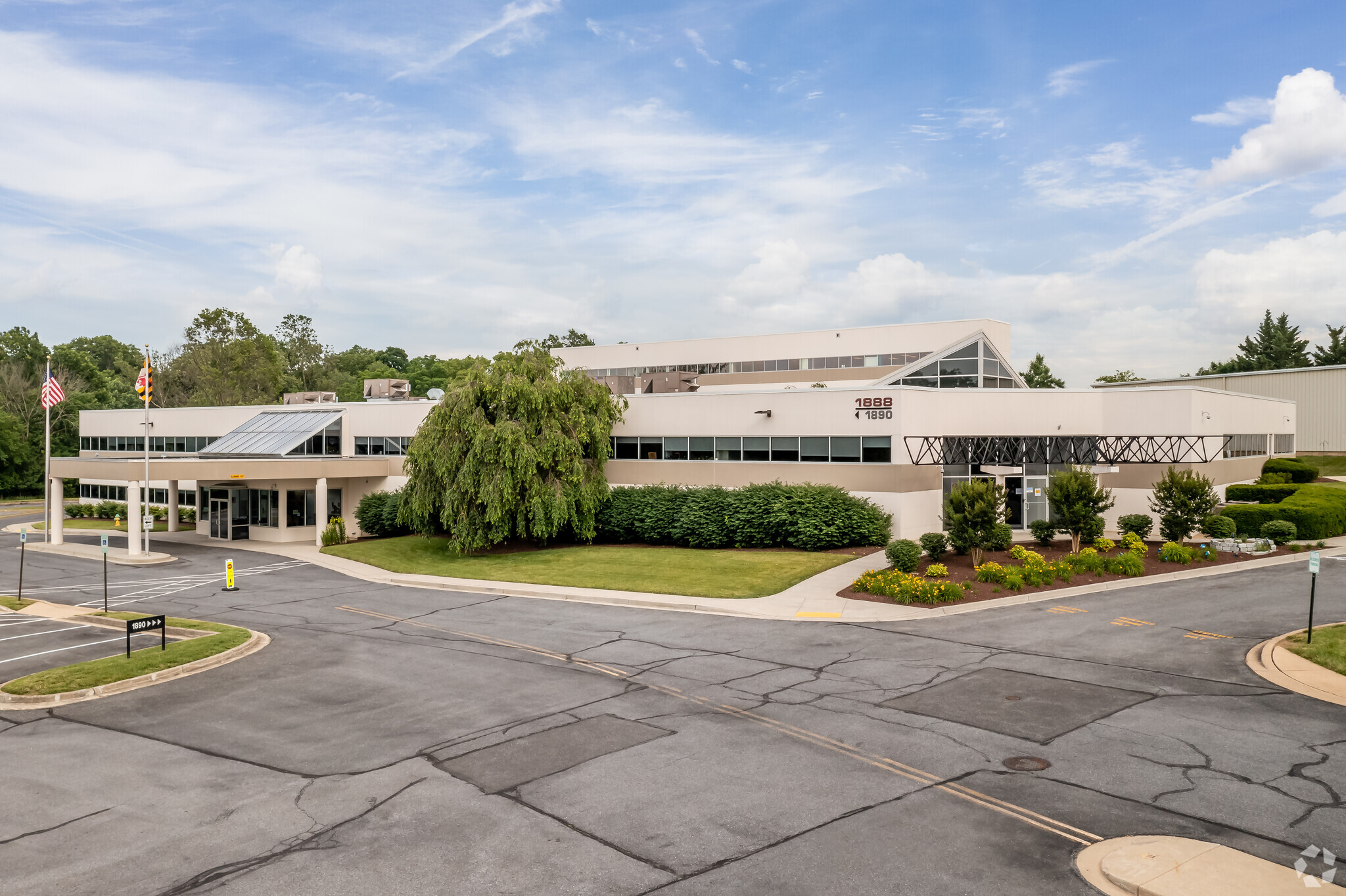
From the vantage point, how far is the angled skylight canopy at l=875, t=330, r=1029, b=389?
36.5 m

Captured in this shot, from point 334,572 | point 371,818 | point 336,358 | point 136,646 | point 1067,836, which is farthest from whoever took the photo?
point 336,358

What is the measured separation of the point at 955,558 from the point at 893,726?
53.6 feet

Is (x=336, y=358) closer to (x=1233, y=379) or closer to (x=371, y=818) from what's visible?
(x=1233, y=379)

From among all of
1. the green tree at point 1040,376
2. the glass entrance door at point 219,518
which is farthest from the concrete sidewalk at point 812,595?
the green tree at point 1040,376

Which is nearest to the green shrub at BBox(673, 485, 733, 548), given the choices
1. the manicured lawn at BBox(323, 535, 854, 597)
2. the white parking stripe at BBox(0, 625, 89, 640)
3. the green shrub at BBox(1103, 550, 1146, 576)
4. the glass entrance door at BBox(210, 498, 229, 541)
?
the manicured lawn at BBox(323, 535, 854, 597)

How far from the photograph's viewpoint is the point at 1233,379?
5834 cm

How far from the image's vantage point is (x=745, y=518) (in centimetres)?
3253

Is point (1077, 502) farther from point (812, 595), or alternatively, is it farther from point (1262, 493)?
point (1262, 493)

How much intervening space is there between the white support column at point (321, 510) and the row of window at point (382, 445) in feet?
13.8

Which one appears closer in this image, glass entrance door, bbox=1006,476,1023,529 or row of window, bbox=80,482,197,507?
glass entrance door, bbox=1006,476,1023,529

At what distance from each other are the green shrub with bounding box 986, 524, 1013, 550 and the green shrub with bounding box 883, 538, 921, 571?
3.17 m

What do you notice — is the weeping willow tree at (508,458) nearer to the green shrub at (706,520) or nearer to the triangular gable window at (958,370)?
the green shrub at (706,520)

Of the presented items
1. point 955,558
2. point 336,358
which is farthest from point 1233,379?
point 336,358

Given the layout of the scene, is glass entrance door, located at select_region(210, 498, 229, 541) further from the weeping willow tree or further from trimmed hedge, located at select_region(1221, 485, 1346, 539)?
trimmed hedge, located at select_region(1221, 485, 1346, 539)
